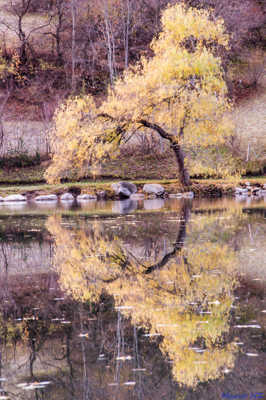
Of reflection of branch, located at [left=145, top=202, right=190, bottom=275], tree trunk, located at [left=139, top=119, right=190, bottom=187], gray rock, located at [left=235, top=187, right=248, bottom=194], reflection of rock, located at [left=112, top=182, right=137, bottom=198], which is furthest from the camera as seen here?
gray rock, located at [left=235, top=187, right=248, bottom=194]

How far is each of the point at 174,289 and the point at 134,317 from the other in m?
Result: 1.39

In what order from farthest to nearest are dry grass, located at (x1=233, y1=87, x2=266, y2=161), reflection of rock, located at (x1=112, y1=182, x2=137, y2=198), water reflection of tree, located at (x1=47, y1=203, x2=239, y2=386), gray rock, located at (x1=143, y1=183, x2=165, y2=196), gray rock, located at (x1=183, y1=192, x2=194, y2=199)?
dry grass, located at (x1=233, y1=87, x2=266, y2=161) < reflection of rock, located at (x1=112, y1=182, x2=137, y2=198) < gray rock, located at (x1=143, y1=183, x2=165, y2=196) < gray rock, located at (x1=183, y1=192, x2=194, y2=199) < water reflection of tree, located at (x1=47, y1=203, x2=239, y2=386)

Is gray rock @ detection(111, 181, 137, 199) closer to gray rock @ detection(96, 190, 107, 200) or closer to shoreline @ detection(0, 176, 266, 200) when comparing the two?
shoreline @ detection(0, 176, 266, 200)

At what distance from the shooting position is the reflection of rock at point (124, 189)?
29.3 meters

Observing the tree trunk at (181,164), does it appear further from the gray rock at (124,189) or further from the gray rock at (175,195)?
the gray rock at (124,189)

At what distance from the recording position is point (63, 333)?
654 centimetres

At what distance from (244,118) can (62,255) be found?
32.4 meters

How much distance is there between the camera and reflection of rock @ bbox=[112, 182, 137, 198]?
29.3 meters

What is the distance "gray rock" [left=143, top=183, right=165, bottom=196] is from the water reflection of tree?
15.2 metres

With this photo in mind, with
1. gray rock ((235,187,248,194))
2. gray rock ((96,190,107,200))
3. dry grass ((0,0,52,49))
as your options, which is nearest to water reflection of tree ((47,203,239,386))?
gray rock ((96,190,107,200))

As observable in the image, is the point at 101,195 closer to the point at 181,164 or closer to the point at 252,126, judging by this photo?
the point at 181,164

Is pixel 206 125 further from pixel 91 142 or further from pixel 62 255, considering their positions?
pixel 62 255

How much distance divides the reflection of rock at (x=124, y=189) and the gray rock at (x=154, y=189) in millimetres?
691

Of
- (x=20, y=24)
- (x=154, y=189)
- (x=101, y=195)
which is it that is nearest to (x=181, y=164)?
(x=154, y=189)
